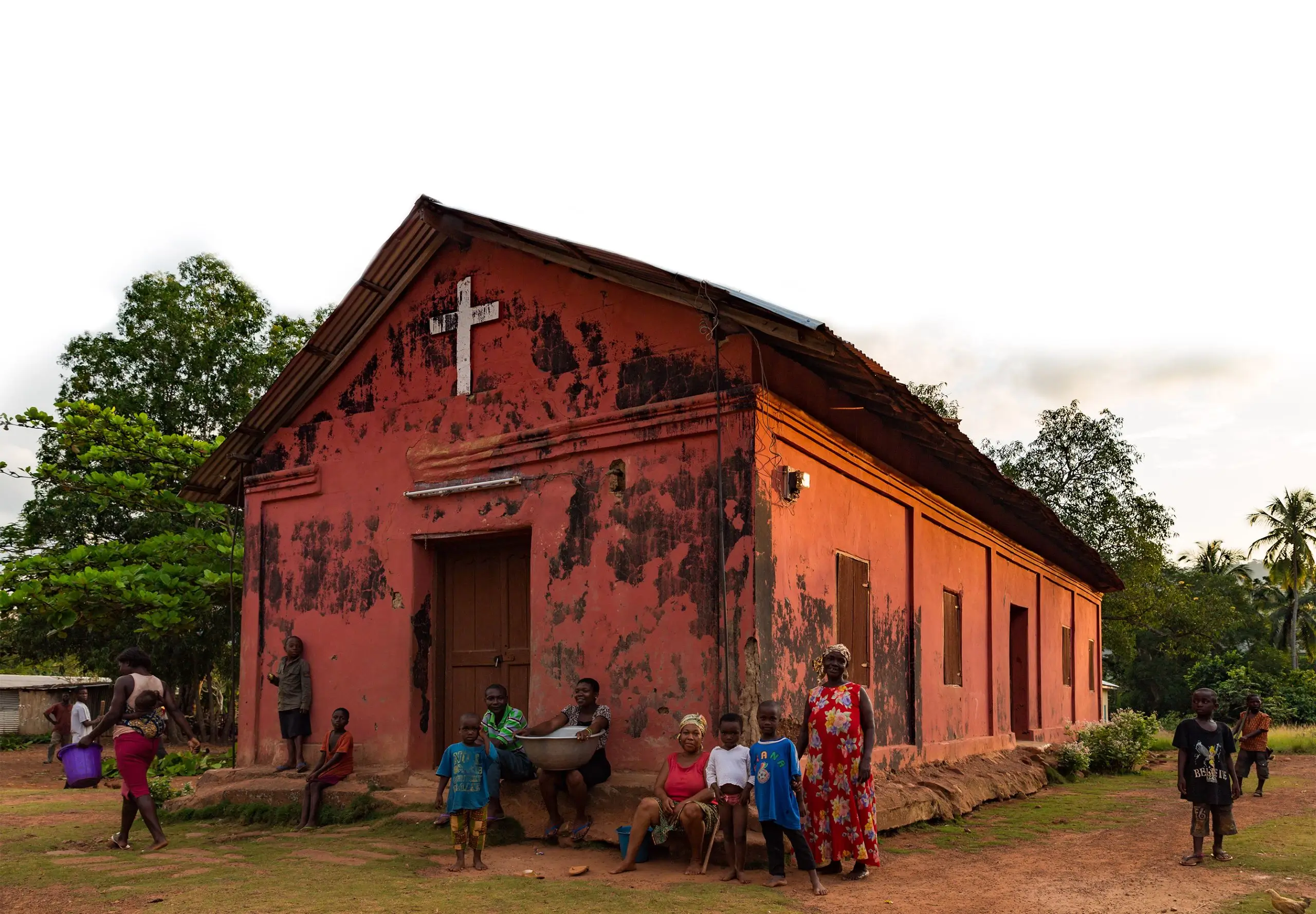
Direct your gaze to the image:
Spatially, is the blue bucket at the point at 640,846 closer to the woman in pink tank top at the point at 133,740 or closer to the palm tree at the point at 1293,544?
the woman in pink tank top at the point at 133,740

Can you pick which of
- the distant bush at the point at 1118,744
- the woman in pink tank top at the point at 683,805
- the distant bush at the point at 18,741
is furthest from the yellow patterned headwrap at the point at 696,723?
the distant bush at the point at 18,741

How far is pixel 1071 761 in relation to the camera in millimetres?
15016

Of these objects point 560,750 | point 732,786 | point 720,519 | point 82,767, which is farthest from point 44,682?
point 732,786

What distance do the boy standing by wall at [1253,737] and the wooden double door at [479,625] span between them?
8392mm

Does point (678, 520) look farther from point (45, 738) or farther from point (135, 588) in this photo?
point (45, 738)

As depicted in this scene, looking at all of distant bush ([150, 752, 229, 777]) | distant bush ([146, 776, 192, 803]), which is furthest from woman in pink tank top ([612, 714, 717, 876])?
distant bush ([150, 752, 229, 777])

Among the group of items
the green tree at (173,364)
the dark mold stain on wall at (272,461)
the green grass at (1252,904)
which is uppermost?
the green tree at (173,364)

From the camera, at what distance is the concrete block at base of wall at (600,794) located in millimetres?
7922

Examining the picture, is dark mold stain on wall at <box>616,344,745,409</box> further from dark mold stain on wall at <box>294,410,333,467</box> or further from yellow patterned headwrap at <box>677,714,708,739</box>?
dark mold stain on wall at <box>294,410,333,467</box>

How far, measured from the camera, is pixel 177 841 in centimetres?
866

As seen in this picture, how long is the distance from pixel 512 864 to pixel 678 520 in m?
2.68

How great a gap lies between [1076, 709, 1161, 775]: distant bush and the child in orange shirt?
36.8 feet

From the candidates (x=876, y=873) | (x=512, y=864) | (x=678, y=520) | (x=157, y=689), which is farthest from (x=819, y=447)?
(x=157, y=689)

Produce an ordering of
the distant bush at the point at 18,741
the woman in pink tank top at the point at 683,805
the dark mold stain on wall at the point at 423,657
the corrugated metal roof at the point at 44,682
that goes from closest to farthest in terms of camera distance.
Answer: the woman in pink tank top at the point at 683,805
the dark mold stain on wall at the point at 423,657
the distant bush at the point at 18,741
the corrugated metal roof at the point at 44,682
